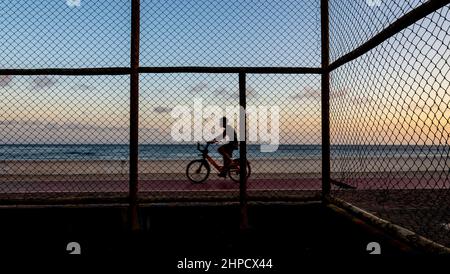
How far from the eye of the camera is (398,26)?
2.54 metres

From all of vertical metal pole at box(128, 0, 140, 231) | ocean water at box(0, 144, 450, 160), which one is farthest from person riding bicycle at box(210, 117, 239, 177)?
ocean water at box(0, 144, 450, 160)

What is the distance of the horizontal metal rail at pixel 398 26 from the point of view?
216 cm

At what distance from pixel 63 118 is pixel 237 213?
252 centimetres

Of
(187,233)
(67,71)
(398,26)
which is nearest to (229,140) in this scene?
(187,233)

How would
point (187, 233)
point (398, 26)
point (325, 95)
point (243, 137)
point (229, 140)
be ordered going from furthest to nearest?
1. point (229, 140)
2. point (325, 95)
3. point (187, 233)
4. point (243, 137)
5. point (398, 26)

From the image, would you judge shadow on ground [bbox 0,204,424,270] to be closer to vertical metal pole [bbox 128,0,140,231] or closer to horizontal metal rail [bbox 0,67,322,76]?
vertical metal pole [bbox 128,0,140,231]

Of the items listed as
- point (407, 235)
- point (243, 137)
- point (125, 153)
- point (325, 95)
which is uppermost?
point (325, 95)

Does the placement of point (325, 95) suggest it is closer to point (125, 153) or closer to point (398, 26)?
point (398, 26)

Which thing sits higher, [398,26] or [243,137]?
[398,26]

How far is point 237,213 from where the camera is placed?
13.1ft

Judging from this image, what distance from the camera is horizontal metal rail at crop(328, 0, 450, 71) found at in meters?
2.16

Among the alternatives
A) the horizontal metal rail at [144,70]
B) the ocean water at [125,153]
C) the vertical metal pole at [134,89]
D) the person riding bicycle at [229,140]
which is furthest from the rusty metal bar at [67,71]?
the ocean water at [125,153]
